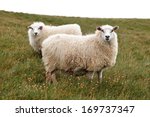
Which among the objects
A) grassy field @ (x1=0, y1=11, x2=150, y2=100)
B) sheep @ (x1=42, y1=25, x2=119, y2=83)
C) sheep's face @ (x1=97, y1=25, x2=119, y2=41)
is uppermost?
sheep's face @ (x1=97, y1=25, x2=119, y2=41)

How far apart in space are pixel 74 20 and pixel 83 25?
332 cm

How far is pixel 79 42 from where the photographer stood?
10.9 metres

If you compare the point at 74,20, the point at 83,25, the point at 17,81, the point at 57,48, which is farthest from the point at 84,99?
the point at 74,20

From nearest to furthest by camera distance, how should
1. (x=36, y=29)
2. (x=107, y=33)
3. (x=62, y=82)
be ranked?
1. (x=62, y=82)
2. (x=107, y=33)
3. (x=36, y=29)

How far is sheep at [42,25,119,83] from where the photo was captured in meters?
10.5

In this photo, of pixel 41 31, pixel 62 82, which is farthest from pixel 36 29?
pixel 62 82

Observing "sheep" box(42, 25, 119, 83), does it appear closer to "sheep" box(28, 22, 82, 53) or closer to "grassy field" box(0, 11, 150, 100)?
"grassy field" box(0, 11, 150, 100)

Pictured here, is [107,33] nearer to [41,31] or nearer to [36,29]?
[36,29]

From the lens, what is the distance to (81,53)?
34.7 feet

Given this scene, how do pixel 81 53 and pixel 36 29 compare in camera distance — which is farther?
pixel 36 29

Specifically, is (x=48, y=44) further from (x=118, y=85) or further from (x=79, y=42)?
(x=118, y=85)

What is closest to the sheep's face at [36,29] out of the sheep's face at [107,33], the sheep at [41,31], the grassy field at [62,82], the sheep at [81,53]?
the sheep at [41,31]

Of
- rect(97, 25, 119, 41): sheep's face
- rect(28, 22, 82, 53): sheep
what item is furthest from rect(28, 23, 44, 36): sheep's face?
rect(97, 25, 119, 41): sheep's face

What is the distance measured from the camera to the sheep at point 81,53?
10484 mm
